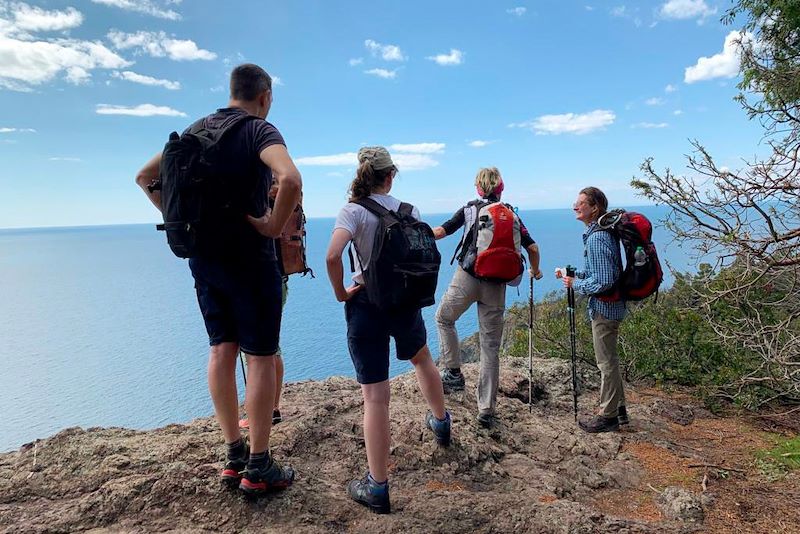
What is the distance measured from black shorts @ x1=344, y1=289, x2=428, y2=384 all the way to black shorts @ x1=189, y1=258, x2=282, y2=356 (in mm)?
490

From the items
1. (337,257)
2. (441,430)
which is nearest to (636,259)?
(441,430)

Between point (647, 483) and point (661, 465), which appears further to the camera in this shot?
point (661, 465)

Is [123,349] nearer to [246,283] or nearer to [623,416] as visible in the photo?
[623,416]

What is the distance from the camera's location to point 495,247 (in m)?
4.14

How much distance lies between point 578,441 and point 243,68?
4199 mm

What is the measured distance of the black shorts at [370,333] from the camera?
2.91 meters

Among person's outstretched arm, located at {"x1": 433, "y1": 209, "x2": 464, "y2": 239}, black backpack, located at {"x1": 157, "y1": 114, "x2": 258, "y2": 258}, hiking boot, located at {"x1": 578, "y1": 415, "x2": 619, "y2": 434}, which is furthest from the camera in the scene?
hiking boot, located at {"x1": 578, "y1": 415, "x2": 619, "y2": 434}

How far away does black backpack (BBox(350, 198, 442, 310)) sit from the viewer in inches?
112

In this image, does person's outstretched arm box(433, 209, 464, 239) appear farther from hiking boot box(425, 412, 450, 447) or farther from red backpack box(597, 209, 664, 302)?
hiking boot box(425, 412, 450, 447)

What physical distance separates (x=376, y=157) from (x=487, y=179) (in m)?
1.67

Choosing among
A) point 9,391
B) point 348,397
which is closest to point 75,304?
point 9,391

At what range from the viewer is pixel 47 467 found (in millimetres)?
3242

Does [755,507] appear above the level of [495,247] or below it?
below

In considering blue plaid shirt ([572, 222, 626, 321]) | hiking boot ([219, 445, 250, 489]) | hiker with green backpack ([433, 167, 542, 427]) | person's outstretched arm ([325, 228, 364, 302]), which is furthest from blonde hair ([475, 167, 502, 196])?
hiking boot ([219, 445, 250, 489])
